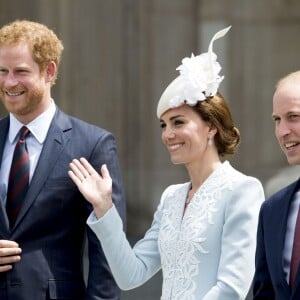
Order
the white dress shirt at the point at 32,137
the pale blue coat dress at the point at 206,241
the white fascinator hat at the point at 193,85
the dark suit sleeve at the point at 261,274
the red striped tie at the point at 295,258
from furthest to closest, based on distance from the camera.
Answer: the white dress shirt at the point at 32,137 < the white fascinator hat at the point at 193,85 < the pale blue coat dress at the point at 206,241 < the dark suit sleeve at the point at 261,274 < the red striped tie at the point at 295,258

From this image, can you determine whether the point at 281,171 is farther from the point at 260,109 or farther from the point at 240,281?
the point at 240,281

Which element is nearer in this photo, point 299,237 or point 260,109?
point 299,237

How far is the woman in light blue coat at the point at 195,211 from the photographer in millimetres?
3799

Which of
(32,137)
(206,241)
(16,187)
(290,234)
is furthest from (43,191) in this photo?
(290,234)

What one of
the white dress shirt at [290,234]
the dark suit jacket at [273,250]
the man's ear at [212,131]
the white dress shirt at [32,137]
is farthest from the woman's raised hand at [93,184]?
the white dress shirt at [290,234]

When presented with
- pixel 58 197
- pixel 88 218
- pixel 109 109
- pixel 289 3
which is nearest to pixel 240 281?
pixel 88 218

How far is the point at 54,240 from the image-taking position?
4328mm

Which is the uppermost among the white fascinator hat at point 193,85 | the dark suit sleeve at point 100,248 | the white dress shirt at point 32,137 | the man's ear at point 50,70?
the man's ear at point 50,70

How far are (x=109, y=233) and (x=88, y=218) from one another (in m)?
0.14

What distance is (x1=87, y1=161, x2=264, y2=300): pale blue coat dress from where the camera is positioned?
3766 millimetres

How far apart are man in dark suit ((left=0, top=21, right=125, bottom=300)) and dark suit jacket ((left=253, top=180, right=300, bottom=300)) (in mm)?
922

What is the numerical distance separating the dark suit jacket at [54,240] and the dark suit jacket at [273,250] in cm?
92

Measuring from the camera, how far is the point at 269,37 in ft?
38.8

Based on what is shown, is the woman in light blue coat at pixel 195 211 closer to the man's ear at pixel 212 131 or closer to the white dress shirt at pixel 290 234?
the man's ear at pixel 212 131
